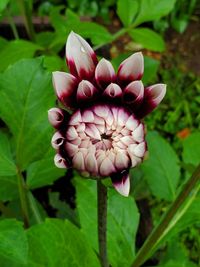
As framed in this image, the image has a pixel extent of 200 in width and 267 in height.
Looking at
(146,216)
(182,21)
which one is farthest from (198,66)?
(146,216)

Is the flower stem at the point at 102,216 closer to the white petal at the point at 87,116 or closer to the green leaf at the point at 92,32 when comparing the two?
the white petal at the point at 87,116

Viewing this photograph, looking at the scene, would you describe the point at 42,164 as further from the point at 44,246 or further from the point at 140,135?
the point at 140,135

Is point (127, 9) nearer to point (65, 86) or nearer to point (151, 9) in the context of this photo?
point (151, 9)

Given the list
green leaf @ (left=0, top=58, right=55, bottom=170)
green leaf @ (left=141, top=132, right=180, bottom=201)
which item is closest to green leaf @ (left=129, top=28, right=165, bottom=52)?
green leaf @ (left=141, top=132, right=180, bottom=201)

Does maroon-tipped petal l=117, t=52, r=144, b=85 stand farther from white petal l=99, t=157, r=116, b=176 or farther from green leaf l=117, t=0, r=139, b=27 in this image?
green leaf l=117, t=0, r=139, b=27

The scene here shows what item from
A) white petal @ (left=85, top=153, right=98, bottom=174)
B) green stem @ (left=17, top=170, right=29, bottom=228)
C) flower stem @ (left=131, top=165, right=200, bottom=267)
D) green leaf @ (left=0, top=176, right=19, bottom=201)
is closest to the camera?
white petal @ (left=85, top=153, right=98, bottom=174)

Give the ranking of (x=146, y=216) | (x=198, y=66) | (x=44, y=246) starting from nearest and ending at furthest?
(x=44, y=246) < (x=146, y=216) < (x=198, y=66)

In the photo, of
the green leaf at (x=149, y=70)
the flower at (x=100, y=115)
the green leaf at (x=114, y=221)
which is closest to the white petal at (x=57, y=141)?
the flower at (x=100, y=115)
